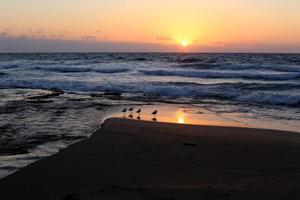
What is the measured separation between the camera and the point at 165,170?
7.01 m

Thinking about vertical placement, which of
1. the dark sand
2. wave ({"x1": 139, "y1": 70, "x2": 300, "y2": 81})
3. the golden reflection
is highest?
the dark sand

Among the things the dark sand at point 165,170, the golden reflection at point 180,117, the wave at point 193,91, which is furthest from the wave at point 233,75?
the dark sand at point 165,170

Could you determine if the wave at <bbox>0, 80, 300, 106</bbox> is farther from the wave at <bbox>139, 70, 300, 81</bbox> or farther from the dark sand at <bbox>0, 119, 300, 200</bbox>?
the dark sand at <bbox>0, 119, 300, 200</bbox>

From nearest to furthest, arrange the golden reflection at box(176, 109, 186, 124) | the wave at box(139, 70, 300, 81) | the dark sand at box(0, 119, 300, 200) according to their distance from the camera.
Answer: the dark sand at box(0, 119, 300, 200) < the golden reflection at box(176, 109, 186, 124) < the wave at box(139, 70, 300, 81)

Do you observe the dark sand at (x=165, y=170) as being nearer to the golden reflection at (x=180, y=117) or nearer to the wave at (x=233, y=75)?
the golden reflection at (x=180, y=117)

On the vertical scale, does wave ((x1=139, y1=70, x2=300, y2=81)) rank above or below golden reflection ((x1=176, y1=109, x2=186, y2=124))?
below

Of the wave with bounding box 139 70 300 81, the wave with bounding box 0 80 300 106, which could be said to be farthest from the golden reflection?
the wave with bounding box 139 70 300 81

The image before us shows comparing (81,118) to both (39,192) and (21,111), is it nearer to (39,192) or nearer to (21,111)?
(21,111)

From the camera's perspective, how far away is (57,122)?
12586 millimetres

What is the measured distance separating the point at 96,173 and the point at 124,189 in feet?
3.10

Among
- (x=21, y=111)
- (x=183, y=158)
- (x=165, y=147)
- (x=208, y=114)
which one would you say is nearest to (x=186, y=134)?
(x=165, y=147)

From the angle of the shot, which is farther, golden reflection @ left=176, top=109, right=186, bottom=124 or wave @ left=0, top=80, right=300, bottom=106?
wave @ left=0, top=80, right=300, bottom=106

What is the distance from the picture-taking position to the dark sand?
230 inches

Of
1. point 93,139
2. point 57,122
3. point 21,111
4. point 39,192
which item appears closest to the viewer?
point 39,192
